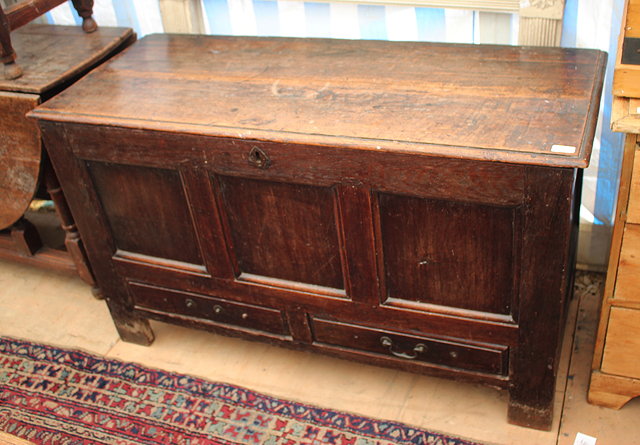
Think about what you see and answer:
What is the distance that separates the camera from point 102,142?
1955 millimetres

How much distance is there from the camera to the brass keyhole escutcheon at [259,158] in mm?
1773

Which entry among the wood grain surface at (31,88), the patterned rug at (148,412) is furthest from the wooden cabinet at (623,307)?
the wood grain surface at (31,88)

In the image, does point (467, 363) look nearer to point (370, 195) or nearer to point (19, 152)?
point (370, 195)

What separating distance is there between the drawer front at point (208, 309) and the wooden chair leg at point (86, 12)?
91 cm

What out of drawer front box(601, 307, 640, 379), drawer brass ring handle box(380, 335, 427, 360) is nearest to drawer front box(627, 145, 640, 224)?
drawer front box(601, 307, 640, 379)

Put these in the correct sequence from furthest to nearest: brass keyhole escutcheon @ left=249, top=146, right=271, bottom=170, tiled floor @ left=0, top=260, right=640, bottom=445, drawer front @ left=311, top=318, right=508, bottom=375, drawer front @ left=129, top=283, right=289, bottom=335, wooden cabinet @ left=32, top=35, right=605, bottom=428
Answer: drawer front @ left=129, top=283, right=289, bottom=335, tiled floor @ left=0, top=260, right=640, bottom=445, drawer front @ left=311, top=318, right=508, bottom=375, brass keyhole escutcheon @ left=249, top=146, right=271, bottom=170, wooden cabinet @ left=32, top=35, right=605, bottom=428

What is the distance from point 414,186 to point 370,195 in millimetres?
119

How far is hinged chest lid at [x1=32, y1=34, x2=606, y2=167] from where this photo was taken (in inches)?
63.8

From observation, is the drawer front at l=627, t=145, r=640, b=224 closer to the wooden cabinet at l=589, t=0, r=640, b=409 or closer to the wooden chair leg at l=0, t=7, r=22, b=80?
the wooden cabinet at l=589, t=0, r=640, b=409

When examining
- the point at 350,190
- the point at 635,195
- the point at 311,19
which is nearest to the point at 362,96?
the point at 350,190

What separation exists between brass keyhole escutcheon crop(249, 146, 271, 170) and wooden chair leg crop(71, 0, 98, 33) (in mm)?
1057

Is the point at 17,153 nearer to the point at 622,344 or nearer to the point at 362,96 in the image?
the point at 362,96

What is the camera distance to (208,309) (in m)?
2.24

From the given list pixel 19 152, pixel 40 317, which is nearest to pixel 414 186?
pixel 19 152
